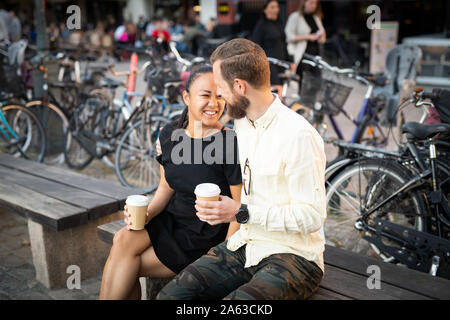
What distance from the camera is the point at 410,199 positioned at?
316cm

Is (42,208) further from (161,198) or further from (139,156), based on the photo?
(139,156)

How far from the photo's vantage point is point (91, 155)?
18.9 feet

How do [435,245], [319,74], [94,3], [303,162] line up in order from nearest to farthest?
[303,162] → [435,245] → [319,74] → [94,3]

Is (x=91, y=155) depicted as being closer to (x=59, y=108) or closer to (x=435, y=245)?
(x=59, y=108)

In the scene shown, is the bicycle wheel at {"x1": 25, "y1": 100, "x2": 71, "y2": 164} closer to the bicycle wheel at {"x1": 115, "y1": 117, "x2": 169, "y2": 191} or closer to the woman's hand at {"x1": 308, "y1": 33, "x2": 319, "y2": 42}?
the bicycle wheel at {"x1": 115, "y1": 117, "x2": 169, "y2": 191}

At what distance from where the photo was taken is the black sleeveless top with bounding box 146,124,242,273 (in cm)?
235

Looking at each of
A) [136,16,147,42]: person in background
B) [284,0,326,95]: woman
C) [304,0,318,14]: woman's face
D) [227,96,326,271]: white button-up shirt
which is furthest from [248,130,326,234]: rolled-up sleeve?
[136,16,147,42]: person in background

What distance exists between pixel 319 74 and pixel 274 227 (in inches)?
223

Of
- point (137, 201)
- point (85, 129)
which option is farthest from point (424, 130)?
point (85, 129)

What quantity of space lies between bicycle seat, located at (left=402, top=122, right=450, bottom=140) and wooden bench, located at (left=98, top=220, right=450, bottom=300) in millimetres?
1033

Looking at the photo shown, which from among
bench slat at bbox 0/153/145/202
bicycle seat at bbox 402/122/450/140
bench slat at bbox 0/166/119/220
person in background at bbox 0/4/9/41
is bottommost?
bench slat at bbox 0/166/119/220

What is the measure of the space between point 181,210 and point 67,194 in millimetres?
1222
